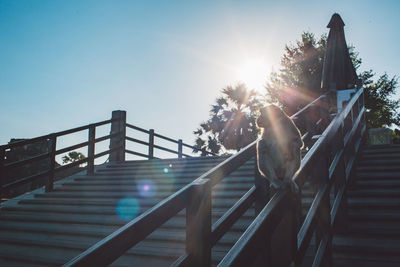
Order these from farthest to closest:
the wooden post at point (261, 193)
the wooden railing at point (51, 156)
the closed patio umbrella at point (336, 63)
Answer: the closed patio umbrella at point (336, 63)
the wooden railing at point (51, 156)
the wooden post at point (261, 193)

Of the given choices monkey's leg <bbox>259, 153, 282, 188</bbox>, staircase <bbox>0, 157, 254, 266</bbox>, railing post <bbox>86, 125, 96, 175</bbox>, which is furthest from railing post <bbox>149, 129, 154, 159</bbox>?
monkey's leg <bbox>259, 153, 282, 188</bbox>

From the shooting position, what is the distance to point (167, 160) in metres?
6.76

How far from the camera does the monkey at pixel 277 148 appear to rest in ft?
6.95

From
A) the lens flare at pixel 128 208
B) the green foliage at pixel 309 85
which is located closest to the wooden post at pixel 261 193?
the lens flare at pixel 128 208

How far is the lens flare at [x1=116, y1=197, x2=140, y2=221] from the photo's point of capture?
4.22 meters

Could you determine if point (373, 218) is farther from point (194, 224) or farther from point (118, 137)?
point (118, 137)

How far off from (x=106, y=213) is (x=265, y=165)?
117 inches

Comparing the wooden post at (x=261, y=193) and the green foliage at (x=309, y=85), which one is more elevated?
the green foliage at (x=309, y=85)

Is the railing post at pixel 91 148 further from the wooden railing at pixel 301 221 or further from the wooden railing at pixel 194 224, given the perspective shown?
the wooden railing at pixel 194 224

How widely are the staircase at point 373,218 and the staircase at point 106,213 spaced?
1056mm

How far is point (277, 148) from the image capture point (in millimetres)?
2398

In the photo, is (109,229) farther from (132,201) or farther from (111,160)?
(111,160)

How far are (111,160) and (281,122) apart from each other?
5.57m

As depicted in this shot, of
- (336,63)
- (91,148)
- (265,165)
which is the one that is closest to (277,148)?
(265,165)
